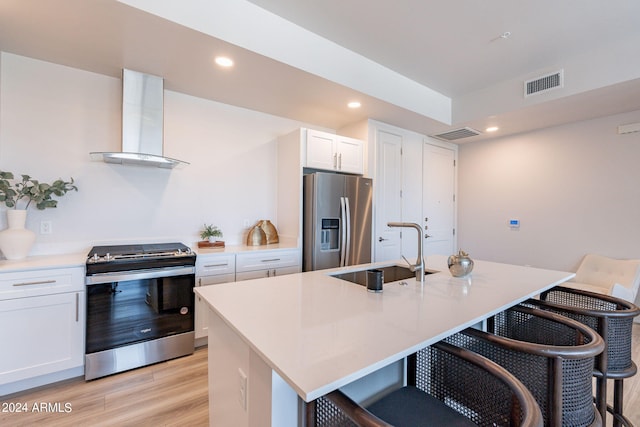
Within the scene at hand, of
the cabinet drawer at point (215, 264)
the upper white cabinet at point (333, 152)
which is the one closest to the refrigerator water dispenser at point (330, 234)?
the upper white cabinet at point (333, 152)

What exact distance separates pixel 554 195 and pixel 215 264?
175 inches

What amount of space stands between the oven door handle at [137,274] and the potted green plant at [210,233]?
0.62 m

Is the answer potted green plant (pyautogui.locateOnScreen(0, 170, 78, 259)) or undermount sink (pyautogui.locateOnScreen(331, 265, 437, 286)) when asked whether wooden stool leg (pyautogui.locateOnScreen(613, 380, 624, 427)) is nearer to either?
undermount sink (pyautogui.locateOnScreen(331, 265, 437, 286))

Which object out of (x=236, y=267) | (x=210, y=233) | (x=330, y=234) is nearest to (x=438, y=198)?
(x=330, y=234)

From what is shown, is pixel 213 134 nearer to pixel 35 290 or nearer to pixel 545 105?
pixel 35 290

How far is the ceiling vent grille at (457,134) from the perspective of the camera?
413cm

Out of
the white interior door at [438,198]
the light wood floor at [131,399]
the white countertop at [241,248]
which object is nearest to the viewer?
the light wood floor at [131,399]

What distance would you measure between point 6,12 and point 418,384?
10.7ft

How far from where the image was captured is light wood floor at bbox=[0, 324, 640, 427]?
1.78 meters

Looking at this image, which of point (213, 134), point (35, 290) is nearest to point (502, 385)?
point (35, 290)

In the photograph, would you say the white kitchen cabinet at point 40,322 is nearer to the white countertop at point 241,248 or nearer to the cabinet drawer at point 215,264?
the cabinet drawer at point 215,264

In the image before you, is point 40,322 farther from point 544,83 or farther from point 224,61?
point 544,83

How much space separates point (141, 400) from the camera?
6.47 feet

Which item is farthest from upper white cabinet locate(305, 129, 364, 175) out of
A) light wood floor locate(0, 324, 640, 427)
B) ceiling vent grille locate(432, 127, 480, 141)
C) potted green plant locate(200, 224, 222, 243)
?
light wood floor locate(0, 324, 640, 427)
